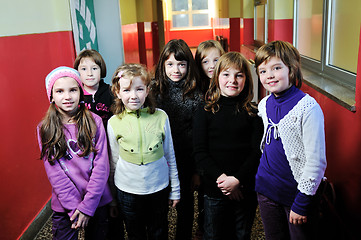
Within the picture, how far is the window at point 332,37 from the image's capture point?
7.32 ft

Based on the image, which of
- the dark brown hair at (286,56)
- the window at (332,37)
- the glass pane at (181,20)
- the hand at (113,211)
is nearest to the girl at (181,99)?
the hand at (113,211)

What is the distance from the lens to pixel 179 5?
476 inches

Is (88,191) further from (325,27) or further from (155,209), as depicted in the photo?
(325,27)

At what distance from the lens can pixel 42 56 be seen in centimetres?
243

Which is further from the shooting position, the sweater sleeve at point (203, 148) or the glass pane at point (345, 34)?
the glass pane at point (345, 34)

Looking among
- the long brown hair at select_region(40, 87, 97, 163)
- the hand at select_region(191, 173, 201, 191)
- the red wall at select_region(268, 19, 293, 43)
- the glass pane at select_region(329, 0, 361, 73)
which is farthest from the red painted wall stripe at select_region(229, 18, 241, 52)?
the long brown hair at select_region(40, 87, 97, 163)

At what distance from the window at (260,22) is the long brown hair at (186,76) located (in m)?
3.36

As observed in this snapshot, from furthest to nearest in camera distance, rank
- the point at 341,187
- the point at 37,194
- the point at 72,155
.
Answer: the point at 37,194, the point at 341,187, the point at 72,155


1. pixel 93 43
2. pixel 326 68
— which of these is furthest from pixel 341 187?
pixel 93 43

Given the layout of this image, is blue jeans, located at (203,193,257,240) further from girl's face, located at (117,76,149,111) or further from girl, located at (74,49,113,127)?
girl, located at (74,49,113,127)

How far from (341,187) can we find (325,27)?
1.26 m

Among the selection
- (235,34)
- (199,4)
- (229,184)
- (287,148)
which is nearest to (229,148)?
(229,184)

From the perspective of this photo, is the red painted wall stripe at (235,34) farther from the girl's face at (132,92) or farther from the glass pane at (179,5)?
the glass pane at (179,5)

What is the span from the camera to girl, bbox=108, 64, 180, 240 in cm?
164
